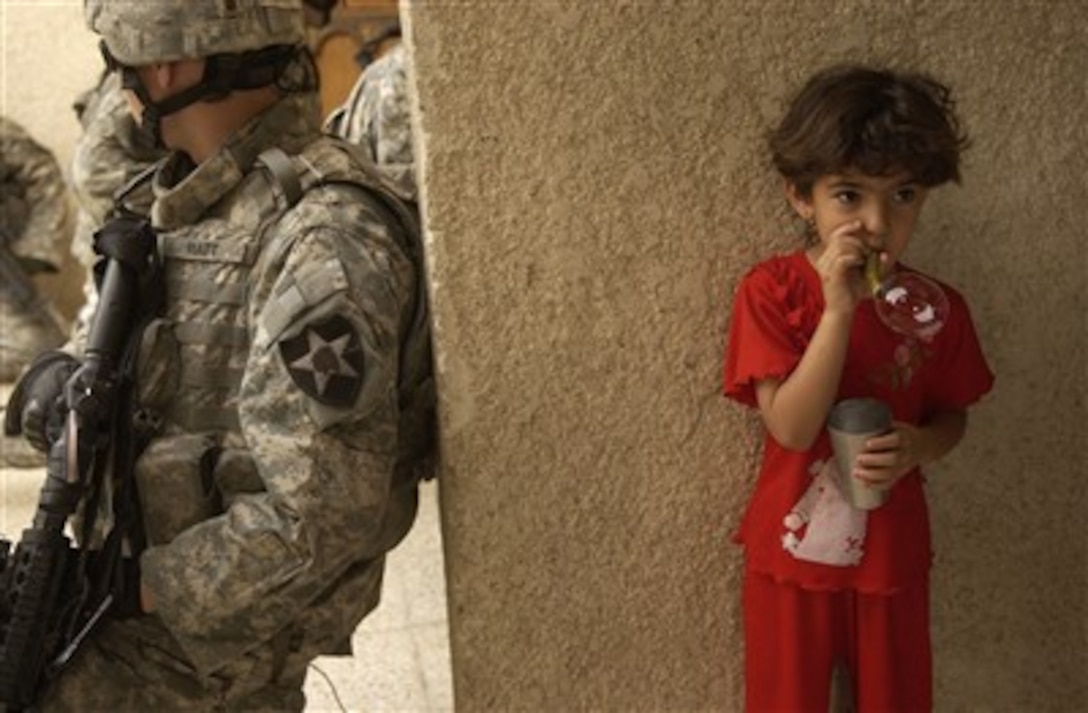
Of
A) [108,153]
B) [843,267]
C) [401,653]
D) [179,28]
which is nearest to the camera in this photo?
[843,267]

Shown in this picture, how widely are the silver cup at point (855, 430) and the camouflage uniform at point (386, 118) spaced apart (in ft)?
4.21

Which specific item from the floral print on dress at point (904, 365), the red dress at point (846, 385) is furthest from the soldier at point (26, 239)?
the floral print on dress at point (904, 365)

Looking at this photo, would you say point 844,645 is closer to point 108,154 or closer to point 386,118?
point 386,118

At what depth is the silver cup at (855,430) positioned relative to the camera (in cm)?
184

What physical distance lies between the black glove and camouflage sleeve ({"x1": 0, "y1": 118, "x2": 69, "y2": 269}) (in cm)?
413

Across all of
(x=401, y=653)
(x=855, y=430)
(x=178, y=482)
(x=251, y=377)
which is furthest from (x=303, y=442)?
(x=401, y=653)

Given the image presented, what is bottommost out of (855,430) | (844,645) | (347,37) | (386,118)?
(844,645)

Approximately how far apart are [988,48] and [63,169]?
200 inches

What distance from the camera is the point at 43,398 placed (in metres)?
2.02

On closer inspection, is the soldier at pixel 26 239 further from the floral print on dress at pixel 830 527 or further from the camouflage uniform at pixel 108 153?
the floral print on dress at pixel 830 527

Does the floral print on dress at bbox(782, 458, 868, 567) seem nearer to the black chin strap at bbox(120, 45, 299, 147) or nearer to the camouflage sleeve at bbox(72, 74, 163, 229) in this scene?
the black chin strap at bbox(120, 45, 299, 147)

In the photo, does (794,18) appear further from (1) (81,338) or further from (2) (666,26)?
(1) (81,338)

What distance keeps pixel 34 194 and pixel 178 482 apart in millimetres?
4471

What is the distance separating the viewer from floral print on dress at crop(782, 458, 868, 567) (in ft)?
6.38
